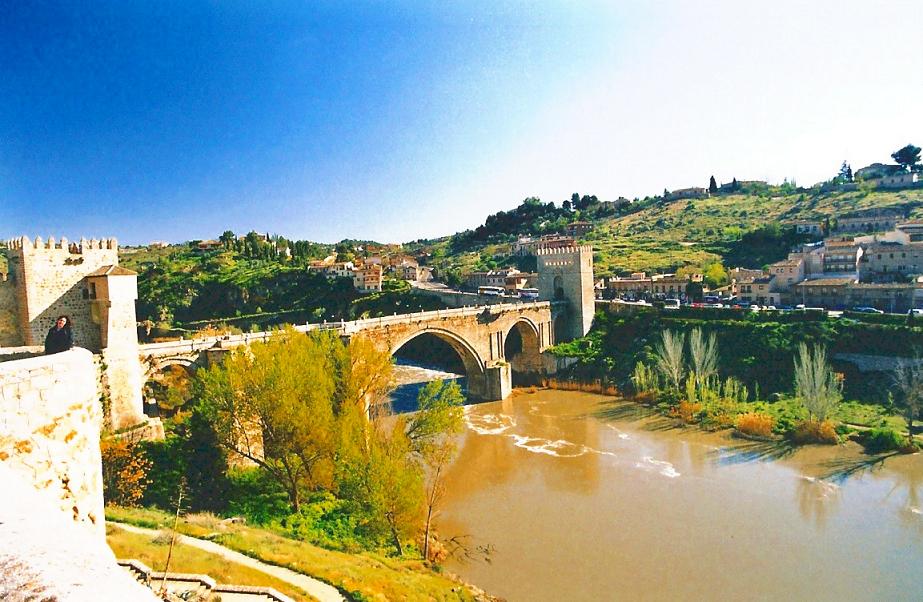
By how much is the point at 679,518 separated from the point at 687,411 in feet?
33.6

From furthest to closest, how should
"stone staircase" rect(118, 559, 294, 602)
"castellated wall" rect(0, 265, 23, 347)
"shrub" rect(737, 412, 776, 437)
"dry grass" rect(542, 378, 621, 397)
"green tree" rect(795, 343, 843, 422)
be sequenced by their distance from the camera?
"dry grass" rect(542, 378, 621, 397)
"shrub" rect(737, 412, 776, 437)
"green tree" rect(795, 343, 843, 422)
"castellated wall" rect(0, 265, 23, 347)
"stone staircase" rect(118, 559, 294, 602)

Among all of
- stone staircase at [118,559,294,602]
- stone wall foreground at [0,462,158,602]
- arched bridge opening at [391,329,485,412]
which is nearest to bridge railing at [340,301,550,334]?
arched bridge opening at [391,329,485,412]

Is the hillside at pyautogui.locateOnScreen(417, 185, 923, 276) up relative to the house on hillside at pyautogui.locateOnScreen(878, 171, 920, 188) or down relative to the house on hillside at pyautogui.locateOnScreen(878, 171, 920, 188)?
down

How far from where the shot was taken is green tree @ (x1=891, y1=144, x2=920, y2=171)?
238 ft

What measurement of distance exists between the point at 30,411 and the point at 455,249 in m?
93.3

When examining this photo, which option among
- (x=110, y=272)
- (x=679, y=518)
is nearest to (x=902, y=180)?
(x=679, y=518)

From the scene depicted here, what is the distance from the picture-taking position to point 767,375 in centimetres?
2841

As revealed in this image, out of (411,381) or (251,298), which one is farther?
(251,298)

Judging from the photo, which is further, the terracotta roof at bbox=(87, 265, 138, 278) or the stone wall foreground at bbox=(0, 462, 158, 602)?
the terracotta roof at bbox=(87, 265, 138, 278)

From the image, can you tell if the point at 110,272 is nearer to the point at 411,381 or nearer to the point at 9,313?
the point at 9,313

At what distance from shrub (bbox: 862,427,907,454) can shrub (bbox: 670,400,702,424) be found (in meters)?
6.46

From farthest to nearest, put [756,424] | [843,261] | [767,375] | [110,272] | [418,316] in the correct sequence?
[843,261] < [418,316] < [767,375] < [756,424] < [110,272]

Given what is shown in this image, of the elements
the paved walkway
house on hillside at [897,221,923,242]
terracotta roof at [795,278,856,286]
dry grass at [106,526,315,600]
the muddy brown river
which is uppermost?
house on hillside at [897,221,923,242]

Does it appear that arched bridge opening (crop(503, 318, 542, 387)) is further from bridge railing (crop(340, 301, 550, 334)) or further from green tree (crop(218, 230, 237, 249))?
green tree (crop(218, 230, 237, 249))
